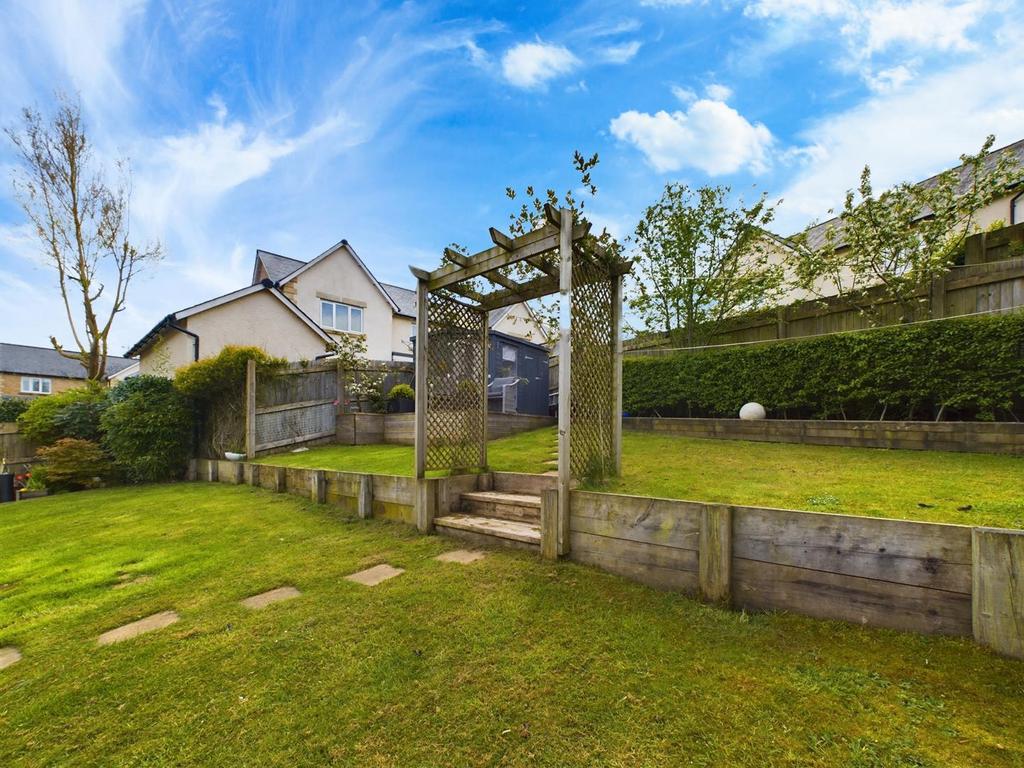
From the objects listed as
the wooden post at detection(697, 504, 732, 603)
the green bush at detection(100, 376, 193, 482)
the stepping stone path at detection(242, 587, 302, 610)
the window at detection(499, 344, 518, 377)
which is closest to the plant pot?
the green bush at detection(100, 376, 193, 482)

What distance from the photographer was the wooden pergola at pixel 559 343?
3775 mm

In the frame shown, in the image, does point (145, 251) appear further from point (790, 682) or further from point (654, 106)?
point (790, 682)

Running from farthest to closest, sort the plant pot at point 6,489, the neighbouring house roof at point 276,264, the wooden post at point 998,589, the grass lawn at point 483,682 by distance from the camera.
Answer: the neighbouring house roof at point 276,264
the plant pot at point 6,489
the wooden post at point 998,589
the grass lawn at point 483,682

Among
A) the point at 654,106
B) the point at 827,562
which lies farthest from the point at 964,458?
the point at 654,106

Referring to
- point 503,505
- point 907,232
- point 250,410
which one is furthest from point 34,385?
point 907,232

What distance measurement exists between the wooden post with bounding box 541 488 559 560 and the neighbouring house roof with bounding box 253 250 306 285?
618 inches

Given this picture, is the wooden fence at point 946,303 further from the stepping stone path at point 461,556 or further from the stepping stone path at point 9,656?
the stepping stone path at point 9,656

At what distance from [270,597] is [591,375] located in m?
3.26

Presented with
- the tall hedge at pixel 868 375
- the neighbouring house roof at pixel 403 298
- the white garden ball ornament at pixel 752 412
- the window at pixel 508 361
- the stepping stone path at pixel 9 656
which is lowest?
the stepping stone path at pixel 9 656

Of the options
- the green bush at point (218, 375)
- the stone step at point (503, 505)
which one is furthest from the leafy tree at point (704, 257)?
the green bush at point (218, 375)

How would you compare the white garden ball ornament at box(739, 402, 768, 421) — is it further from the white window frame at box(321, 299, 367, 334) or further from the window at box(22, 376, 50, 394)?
the window at box(22, 376, 50, 394)

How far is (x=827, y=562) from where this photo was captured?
87.7 inches

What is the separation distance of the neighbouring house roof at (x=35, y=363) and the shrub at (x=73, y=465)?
23.2 m

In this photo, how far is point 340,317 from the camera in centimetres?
1781
